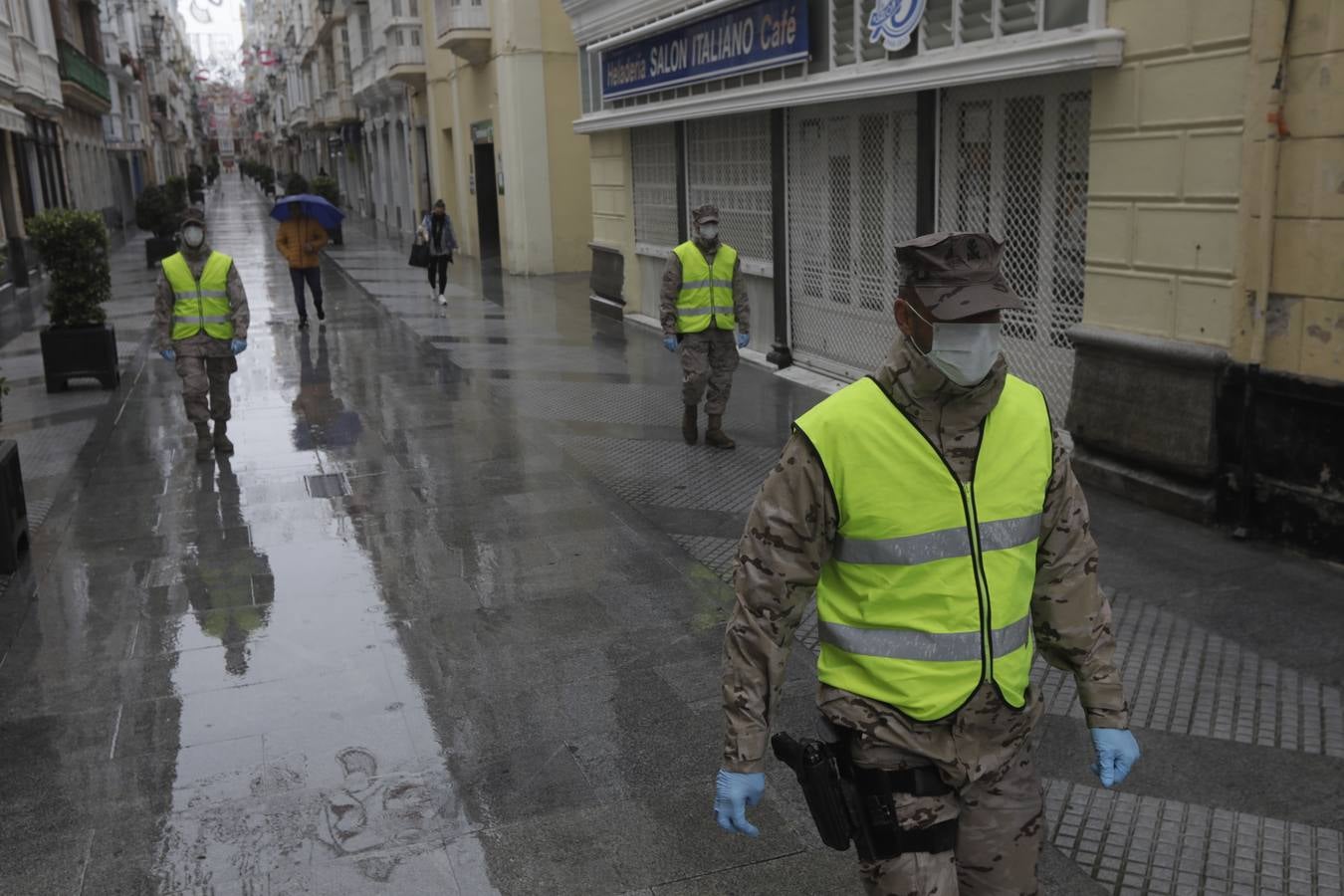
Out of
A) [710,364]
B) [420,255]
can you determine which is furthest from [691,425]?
[420,255]

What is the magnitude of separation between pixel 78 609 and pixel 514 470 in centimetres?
311

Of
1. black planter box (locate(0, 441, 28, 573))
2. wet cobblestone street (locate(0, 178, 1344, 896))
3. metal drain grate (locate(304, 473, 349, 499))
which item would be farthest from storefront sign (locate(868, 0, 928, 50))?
black planter box (locate(0, 441, 28, 573))

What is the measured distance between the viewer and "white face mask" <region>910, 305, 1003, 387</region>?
238cm

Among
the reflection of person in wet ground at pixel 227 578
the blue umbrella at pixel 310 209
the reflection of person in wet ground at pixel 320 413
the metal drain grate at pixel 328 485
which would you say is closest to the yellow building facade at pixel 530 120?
the blue umbrella at pixel 310 209

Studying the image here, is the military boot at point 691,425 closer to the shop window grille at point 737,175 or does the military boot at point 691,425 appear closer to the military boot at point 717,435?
the military boot at point 717,435

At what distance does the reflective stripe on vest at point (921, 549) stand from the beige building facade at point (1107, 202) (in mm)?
4249

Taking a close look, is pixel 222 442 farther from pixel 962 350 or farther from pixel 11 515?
pixel 962 350

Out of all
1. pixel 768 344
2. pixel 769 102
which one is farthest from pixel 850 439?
pixel 768 344

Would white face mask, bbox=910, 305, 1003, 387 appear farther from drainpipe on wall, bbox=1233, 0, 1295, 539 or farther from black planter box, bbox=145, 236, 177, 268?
black planter box, bbox=145, 236, 177, 268

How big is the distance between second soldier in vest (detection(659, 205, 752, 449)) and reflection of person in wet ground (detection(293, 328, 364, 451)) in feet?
8.80

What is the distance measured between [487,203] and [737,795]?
2587cm

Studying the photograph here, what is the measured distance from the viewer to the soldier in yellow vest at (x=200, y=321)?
350 inches

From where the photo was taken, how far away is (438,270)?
61.1 feet

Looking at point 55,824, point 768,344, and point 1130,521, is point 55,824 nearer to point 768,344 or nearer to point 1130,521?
point 1130,521
